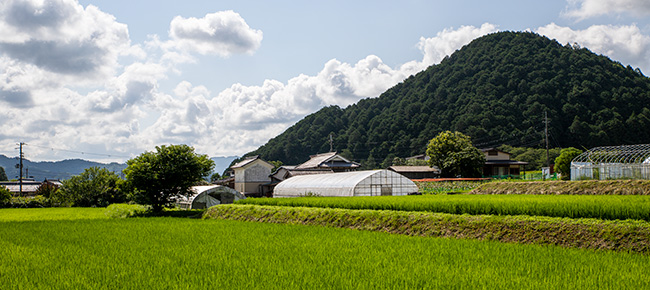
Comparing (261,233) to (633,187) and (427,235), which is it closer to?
(427,235)

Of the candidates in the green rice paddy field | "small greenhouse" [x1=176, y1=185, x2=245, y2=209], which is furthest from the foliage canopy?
the green rice paddy field

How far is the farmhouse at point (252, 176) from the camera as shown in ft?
188

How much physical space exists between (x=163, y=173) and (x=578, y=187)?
80.0 ft

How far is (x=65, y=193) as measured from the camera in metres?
42.0

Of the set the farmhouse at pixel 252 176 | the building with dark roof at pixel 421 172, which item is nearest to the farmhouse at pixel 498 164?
the building with dark roof at pixel 421 172

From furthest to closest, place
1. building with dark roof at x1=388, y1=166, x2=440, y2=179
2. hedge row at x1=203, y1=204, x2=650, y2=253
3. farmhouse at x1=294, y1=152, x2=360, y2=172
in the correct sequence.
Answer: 1. building with dark roof at x1=388, y1=166, x2=440, y2=179
2. farmhouse at x1=294, y1=152, x2=360, y2=172
3. hedge row at x1=203, y1=204, x2=650, y2=253

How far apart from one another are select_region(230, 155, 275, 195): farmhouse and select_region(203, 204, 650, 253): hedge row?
39899mm

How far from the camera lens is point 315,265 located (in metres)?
8.04

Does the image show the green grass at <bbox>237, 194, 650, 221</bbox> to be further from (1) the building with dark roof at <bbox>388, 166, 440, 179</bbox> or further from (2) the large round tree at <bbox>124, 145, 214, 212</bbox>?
(1) the building with dark roof at <bbox>388, 166, 440, 179</bbox>

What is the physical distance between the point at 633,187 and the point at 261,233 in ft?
58.2

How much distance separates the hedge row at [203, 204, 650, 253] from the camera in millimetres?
9711

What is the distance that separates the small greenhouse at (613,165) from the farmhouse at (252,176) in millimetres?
38299

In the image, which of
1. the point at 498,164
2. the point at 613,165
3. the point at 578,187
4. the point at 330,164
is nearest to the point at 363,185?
the point at 578,187

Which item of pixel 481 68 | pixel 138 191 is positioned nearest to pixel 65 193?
pixel 138 191
